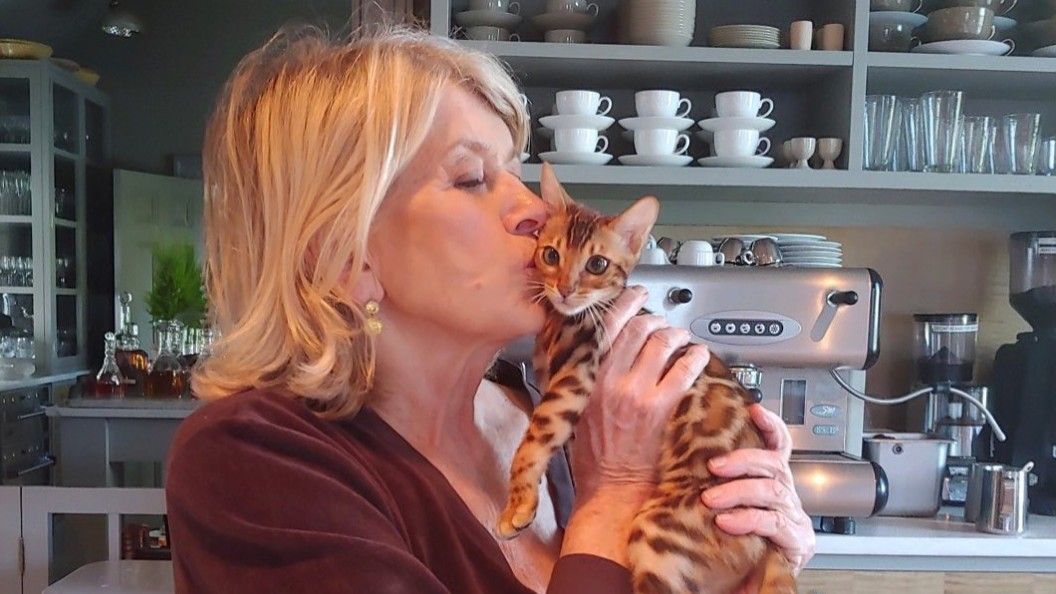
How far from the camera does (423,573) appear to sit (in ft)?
2.15

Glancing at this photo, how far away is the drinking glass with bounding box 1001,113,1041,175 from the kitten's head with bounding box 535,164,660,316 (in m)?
1.34

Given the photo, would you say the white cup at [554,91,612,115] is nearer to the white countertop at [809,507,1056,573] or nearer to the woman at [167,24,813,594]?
the woman at [167,24,813,594]

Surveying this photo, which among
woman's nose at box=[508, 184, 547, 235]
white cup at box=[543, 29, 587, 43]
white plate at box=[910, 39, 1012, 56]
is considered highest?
white cup at box=[543, 29, 587, 43]

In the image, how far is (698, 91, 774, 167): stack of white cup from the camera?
178 cm

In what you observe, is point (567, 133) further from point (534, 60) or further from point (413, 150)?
point (413, 150)

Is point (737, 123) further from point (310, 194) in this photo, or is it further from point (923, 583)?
point (310, 194)

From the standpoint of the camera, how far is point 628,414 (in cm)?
91

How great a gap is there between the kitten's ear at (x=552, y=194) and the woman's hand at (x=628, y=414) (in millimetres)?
150

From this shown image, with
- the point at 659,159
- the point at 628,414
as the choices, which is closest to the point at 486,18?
the point at 659,159

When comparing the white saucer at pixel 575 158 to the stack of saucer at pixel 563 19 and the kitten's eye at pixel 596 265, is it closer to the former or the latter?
the stack of saucer at pixel 563 19

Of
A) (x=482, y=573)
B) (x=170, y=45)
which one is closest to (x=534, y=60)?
(x=482, y=573)

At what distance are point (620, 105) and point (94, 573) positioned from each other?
1.65 meters

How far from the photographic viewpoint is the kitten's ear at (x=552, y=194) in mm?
993

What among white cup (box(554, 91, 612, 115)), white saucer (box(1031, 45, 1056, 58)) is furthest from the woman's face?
white saucer (box(1031, 45, 1056, 58))
